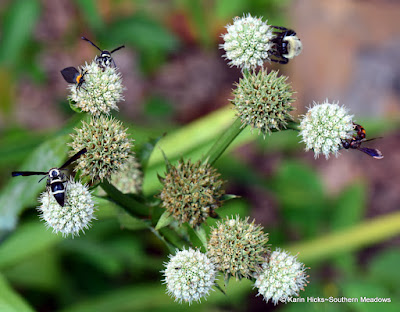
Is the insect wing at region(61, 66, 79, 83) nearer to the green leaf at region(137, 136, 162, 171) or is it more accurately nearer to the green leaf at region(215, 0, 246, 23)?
the green leaf at region(137, 136, 162, 171)

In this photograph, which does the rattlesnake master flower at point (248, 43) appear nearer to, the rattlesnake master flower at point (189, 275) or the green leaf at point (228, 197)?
the green leaf at point (228, 197)

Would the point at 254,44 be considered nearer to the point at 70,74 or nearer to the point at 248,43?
the point at 248,43

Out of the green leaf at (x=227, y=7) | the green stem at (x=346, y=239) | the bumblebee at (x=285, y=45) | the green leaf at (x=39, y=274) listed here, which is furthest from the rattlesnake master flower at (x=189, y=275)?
the green leaf at (x=227, y=7)

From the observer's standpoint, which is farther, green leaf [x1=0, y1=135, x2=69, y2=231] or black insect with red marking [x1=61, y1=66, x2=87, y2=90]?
green leaf [x1=0, y1=135, x2=69, y2=231]

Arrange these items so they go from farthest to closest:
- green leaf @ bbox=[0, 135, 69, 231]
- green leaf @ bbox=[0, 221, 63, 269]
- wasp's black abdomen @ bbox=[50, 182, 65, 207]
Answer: green leaf @ bbox=[0, 221, 63, 269] → green leaf @ bbox=[0, 135, 69, 231] → wasp's black abdomen @ bbox=[50, 182, 65, 207]

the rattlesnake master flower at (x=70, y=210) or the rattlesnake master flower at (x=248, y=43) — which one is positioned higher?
the rattlesnake master flower at (x=248, y=43)

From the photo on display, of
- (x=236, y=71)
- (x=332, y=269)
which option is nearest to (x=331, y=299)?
(x=332, y=269)

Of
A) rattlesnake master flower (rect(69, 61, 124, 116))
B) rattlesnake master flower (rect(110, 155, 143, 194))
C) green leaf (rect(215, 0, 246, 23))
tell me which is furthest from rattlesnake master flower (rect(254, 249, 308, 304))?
green leaf (rect(215, 0, 246, 23))
